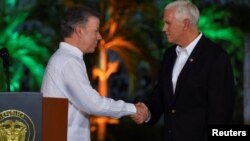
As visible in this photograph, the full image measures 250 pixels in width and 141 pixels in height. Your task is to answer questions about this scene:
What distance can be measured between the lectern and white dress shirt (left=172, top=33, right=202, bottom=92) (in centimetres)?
121

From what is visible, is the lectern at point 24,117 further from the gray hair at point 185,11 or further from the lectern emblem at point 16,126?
the gray hair at point 185,11

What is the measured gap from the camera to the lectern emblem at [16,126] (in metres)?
2.37

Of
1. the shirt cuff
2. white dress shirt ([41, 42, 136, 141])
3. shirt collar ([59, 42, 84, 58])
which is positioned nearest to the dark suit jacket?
the shirt cuff

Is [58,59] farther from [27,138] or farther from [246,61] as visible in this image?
[246,61]

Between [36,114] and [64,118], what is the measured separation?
0.15 m

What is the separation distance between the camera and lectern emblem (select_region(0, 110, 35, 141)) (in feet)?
7.76

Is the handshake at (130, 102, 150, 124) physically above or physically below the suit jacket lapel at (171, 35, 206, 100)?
below

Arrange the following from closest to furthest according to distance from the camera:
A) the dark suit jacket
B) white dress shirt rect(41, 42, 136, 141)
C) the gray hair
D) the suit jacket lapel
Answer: white dress shirt rect(41, 42, 136, 141) < the dark suit jacket < the suit jacket lapel < the gray hair

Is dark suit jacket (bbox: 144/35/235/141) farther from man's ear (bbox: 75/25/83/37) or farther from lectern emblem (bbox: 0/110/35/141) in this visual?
lectern emblem (bbox: 0/110/35/141)

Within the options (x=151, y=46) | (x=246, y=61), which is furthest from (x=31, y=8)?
(x=246, y=61)

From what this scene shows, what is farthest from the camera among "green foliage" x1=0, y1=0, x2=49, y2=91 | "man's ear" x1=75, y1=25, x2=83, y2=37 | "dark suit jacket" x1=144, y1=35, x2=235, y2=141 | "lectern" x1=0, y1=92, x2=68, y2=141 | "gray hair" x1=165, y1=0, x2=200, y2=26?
"green foliage" x1=0, y1=0, x2=49, y2=91

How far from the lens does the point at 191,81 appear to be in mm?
3387

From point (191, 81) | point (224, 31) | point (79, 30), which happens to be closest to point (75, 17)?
point (79, 30)

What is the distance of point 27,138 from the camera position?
238cm
